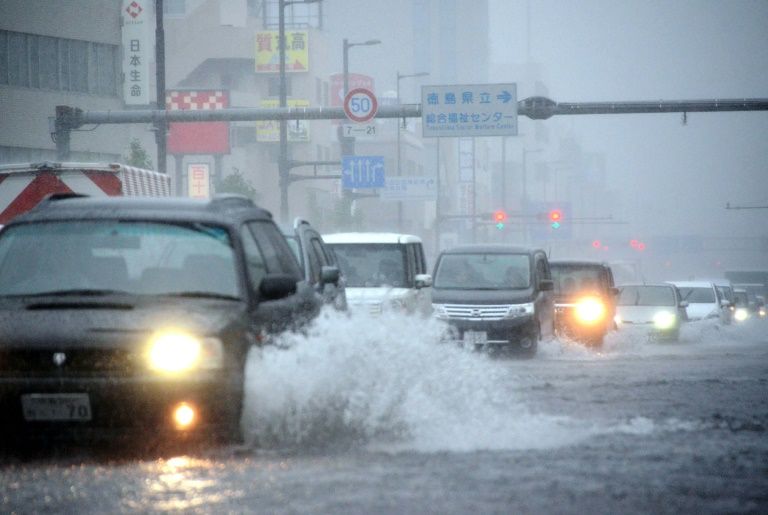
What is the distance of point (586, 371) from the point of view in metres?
18.1

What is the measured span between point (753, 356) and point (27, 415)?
53.1 ft

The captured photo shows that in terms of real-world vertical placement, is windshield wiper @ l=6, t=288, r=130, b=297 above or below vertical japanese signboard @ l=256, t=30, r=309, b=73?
below

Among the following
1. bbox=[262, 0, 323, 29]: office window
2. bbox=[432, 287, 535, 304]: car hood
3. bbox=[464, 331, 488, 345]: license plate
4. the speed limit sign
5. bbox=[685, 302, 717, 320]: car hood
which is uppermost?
bbox=[262, 0, 323, 29]: office window

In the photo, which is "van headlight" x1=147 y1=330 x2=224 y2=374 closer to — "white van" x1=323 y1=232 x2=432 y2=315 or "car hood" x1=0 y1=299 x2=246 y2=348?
"car hood" x1=0 y1=299 x2=246 y2=348

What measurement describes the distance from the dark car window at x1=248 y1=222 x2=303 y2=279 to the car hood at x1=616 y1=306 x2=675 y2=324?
23.2 meters

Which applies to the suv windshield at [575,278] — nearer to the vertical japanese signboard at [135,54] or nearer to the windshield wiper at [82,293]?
the windshield wiper at [82,293]

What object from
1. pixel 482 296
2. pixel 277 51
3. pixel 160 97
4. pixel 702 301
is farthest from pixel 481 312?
pixel 277 51

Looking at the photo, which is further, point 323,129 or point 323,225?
point 323,129

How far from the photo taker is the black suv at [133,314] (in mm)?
8719

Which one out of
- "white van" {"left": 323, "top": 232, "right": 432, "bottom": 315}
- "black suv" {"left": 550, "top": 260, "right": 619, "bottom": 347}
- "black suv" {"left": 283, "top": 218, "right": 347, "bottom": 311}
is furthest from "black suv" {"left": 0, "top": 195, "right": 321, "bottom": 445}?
"black suv" {"left": 550, "top": 260, "right": 619, "bottom": 347}

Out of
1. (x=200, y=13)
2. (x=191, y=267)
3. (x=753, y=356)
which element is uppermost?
(x=200, y=13)

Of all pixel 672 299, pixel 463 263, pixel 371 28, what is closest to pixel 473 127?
pixel 672 299

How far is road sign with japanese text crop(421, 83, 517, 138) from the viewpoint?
39.8 metres

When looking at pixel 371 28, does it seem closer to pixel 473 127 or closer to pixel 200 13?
pixel 200 13
